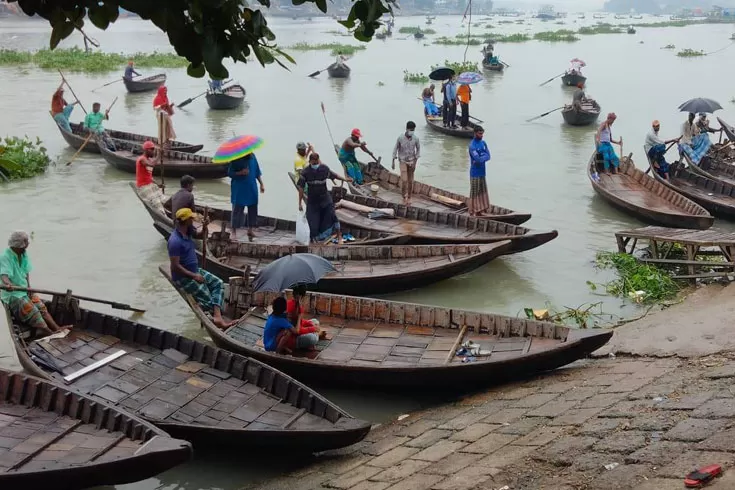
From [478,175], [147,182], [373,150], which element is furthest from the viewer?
[373,150]

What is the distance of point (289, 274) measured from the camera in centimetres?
730

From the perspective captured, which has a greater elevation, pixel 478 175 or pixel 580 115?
pixel 580 115

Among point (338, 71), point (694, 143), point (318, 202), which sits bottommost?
point (318, 202)

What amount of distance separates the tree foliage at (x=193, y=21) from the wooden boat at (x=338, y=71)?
103 ft

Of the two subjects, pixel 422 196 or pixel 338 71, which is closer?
pixel 422 196

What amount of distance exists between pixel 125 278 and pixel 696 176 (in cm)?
1021

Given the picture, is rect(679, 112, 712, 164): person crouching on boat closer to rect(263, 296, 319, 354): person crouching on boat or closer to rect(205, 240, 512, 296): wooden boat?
rect(205, 240, 512, 296): wooden boat

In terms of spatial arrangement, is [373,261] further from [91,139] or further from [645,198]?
[91,139]

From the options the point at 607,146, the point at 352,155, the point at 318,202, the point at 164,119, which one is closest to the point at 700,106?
the point at 607,146

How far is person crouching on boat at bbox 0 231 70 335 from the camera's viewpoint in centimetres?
743

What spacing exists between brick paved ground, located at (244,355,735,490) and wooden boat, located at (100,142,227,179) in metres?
9.84

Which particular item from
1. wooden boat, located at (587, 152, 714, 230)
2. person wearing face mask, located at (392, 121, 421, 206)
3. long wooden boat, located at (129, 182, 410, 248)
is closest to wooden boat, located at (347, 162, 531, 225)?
person wearing face mask, located at (392, 121, 421, 206)

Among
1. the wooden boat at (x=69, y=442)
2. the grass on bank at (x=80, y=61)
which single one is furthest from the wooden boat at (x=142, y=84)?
the wooden boat at (x=69, y=442)

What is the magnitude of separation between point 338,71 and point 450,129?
50.2 ft
